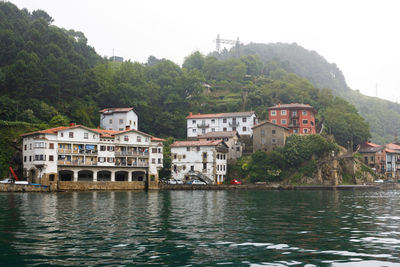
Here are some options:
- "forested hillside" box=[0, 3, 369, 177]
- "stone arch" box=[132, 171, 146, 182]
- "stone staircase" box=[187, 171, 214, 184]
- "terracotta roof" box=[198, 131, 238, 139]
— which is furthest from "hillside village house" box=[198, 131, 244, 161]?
"stone arch" box=[132, 171, 146, 182]

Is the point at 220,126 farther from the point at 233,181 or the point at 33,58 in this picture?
the point at 33,58

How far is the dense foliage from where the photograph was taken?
3612 inches

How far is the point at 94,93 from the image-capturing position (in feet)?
374

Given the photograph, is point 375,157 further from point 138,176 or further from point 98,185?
point 98,185

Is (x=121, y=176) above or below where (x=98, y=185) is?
above

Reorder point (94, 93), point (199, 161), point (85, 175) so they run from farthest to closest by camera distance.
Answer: point (94, 93)
point (199, 161)
point (85, 175)

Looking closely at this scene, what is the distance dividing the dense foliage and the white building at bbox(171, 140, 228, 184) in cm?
681

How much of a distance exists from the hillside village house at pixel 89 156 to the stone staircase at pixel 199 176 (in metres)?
8.80

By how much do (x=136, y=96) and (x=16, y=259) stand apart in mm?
105226

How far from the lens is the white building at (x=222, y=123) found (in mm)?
111156

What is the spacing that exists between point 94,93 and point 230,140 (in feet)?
132

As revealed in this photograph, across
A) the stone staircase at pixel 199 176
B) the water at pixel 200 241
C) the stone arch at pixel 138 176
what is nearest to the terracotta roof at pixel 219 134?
the stone staircase at pixel 199 176

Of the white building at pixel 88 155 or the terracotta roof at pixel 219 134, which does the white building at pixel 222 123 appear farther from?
the white building at pixel 88 155

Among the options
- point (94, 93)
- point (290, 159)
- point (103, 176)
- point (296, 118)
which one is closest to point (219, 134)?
point (296, 118)
